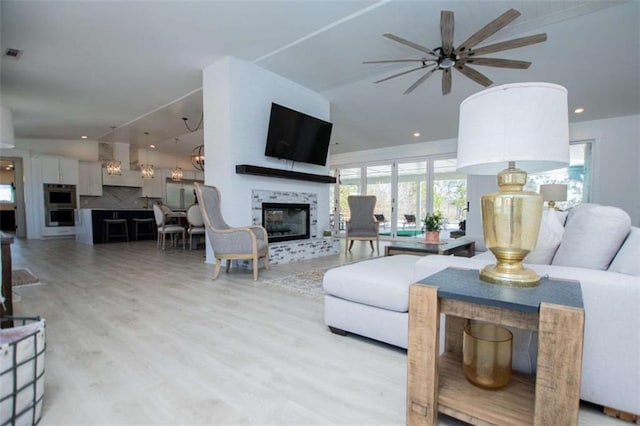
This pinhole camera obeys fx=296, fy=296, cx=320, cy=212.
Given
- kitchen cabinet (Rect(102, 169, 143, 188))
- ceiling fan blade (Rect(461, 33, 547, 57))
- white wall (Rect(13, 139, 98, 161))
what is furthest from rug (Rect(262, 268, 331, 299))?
white wall (Rect(13, 139, 98, 161))

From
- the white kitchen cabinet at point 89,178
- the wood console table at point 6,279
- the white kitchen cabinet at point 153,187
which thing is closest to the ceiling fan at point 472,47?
the wood console table at point 6,279

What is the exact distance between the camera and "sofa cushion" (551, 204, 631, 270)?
1268 millimetres

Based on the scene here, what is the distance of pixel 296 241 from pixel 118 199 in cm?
695

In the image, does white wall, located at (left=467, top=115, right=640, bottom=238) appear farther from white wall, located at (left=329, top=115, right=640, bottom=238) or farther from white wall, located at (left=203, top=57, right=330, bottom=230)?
white wall, located at (left=203, top=57, right=330, bottom=230)

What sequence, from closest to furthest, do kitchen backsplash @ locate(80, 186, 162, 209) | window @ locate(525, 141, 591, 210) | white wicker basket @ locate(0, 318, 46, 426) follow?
white wicker basket @ locate(0, 318, 46, 426) → window @ locate(525, 141, 591, 210) → kitchen backsplash @ locate(80, 186, 162, 209)

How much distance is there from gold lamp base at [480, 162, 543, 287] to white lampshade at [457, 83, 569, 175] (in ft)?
0.40

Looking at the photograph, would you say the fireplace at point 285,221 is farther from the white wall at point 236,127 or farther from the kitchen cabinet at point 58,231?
the kitchen cabinet at point 58,231

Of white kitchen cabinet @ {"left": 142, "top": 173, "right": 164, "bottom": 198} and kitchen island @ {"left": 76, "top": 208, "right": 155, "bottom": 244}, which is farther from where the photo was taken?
white kitchen cabinet @ {"left": 142, "top": 173, "right": 164, "bottom": 198}

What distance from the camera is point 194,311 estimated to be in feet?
7.56

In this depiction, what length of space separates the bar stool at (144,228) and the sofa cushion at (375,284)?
25.4ft

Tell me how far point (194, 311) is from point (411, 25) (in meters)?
3.70

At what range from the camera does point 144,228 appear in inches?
320

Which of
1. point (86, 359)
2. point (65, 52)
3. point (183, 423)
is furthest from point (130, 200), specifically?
point (183, 423)

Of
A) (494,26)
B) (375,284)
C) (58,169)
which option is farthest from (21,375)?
(58,169)
